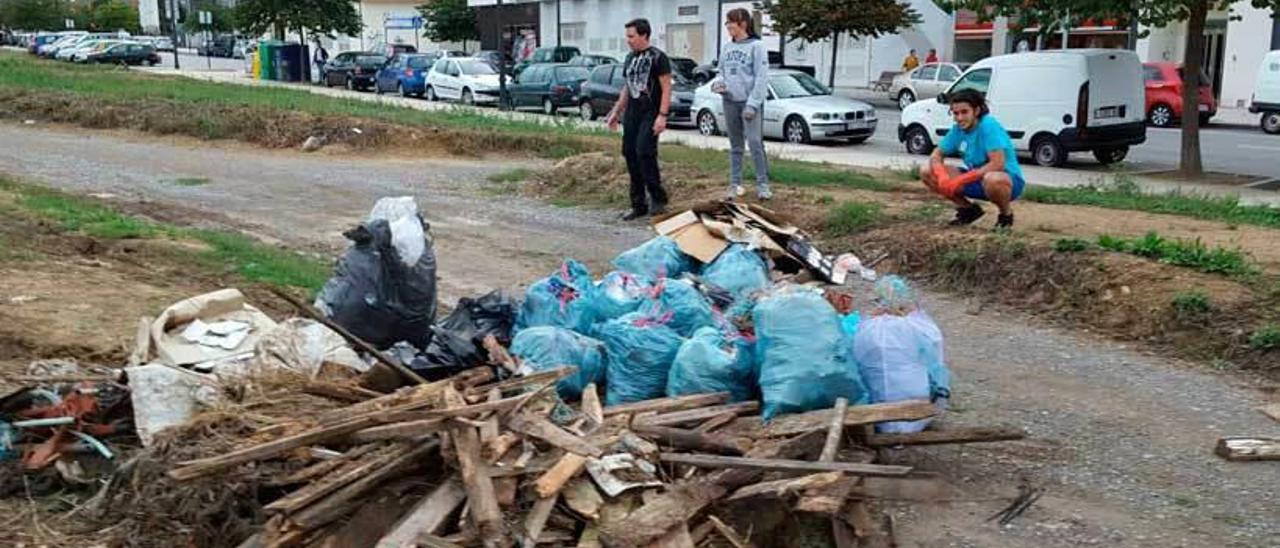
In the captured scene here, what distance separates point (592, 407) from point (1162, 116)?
26.4 meters

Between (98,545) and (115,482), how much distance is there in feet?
0.90

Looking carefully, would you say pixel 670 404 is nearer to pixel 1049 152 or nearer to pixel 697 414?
pixel 697 414

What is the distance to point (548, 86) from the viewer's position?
29953 mm

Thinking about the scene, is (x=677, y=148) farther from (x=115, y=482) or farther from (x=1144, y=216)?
(x=115, y=482)

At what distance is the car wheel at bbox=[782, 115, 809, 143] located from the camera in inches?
877

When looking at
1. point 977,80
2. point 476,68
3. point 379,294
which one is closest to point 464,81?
point 476,68

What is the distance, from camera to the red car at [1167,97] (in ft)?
90.4

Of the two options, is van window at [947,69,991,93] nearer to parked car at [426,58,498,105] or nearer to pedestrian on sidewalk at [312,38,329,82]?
parked car at [426,58,498,105]

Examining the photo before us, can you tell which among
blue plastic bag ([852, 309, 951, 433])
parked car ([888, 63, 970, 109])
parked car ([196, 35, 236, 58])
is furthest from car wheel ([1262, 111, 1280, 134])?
parked car ([196, 35, 236, 58])

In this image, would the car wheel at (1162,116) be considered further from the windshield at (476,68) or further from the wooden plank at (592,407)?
the wooden plank at (592,407)

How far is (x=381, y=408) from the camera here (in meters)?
4.36

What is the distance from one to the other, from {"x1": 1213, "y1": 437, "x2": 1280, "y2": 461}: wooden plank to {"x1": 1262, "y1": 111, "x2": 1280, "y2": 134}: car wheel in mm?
23762

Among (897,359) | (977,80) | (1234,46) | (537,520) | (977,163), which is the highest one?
(1234,46)

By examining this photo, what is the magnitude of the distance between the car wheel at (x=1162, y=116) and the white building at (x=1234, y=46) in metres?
4.59
